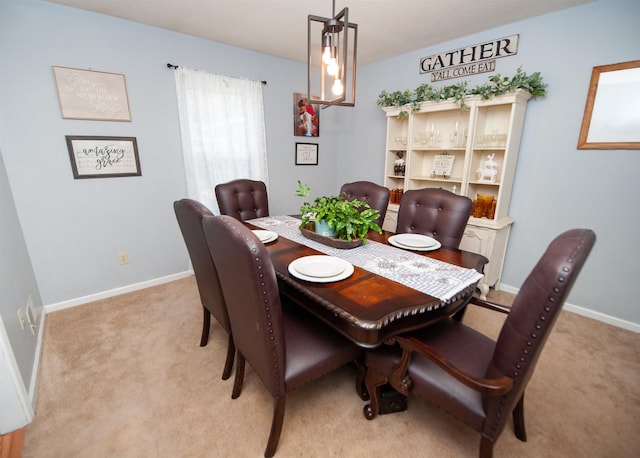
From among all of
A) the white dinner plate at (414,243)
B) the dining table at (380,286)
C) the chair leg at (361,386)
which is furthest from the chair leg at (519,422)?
the white dinner plate at (414,243)

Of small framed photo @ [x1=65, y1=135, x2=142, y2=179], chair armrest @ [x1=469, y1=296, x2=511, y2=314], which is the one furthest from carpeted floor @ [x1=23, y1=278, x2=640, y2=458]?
small framed photo @ [x1=65, y1=135, x2=142, y2=179]

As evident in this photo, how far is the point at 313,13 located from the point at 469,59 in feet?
5.02

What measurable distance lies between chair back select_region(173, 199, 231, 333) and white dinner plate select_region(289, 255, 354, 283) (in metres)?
0.42

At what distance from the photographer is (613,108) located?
6.79ft

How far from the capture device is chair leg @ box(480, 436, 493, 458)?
1.00 meters

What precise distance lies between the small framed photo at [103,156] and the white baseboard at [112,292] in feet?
3.40

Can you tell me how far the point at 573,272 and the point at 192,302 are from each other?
2.59m

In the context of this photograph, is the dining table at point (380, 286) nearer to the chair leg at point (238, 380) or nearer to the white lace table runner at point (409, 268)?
the white lace table runner at point (409, 268)

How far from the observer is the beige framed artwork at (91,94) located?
217 centimetres

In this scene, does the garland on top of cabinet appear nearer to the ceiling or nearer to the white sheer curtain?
the ceiling

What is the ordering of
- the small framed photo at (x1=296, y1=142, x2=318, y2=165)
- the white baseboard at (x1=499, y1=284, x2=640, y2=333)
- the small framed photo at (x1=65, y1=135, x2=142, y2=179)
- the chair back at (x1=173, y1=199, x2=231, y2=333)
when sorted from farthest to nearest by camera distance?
the small framed photo at (x1=296, y1=142, x2=318, y2=165) < the small framed photo at (x1=65, y1=135, x2=142, y2=179) < the white baseboard at (x1=499, y1=284, x2=640, y2=333) < the chair back at (x1=173, y1=199, x2=231, y2=333)

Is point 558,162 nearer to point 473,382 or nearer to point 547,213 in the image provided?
point 547,213

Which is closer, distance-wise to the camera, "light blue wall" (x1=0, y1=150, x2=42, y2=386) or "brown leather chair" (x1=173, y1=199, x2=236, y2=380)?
"brown leather chair" (x1=173, y1=199, x2=236, y2=380)

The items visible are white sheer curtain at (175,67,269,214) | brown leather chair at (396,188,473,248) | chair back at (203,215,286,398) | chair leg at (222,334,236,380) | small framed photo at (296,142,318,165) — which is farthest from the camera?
small framed photo at (296,142,318,165)
